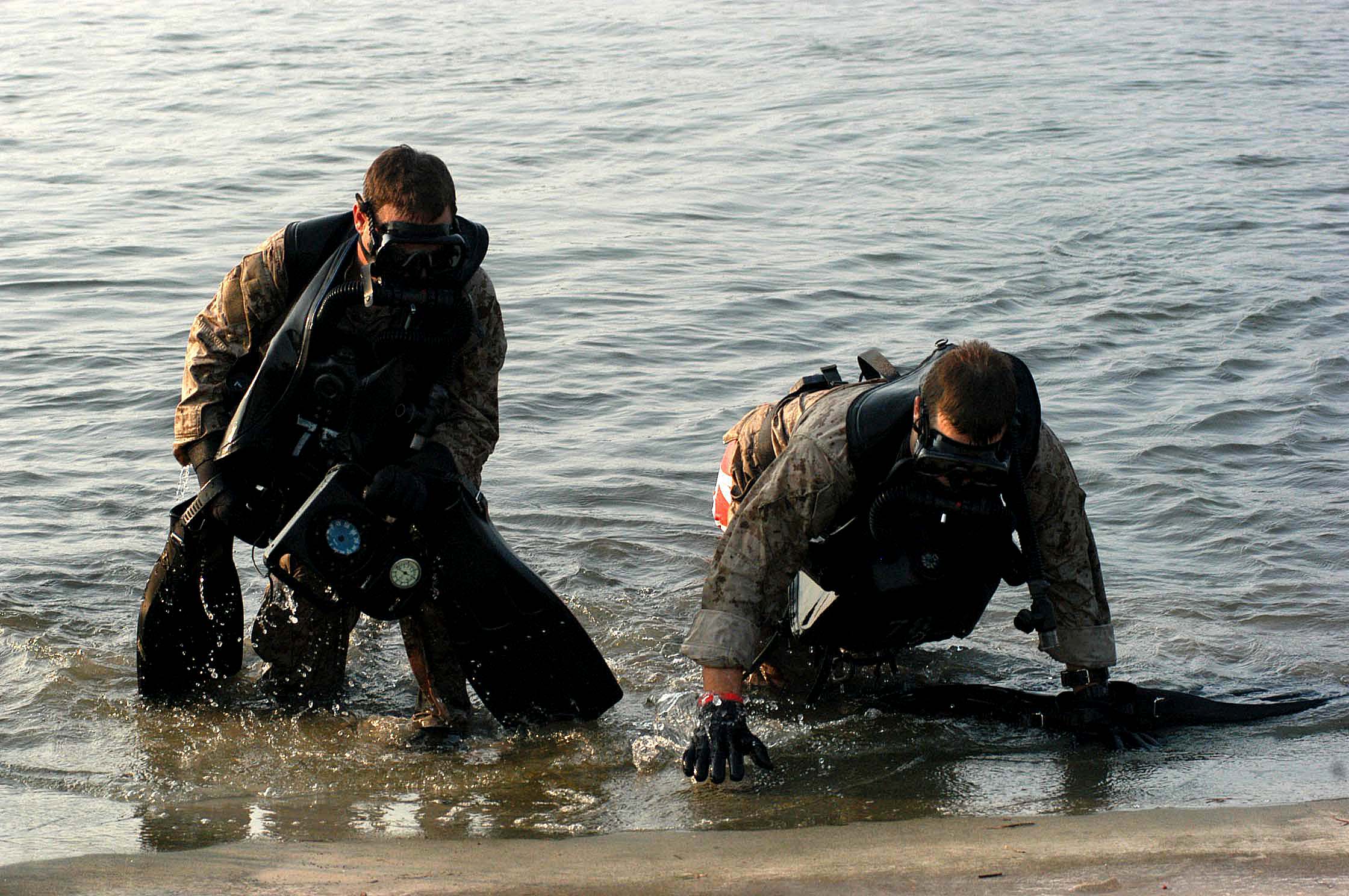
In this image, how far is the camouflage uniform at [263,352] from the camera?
3.99 m

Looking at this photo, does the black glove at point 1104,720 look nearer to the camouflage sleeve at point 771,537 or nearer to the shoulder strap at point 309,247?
the camouflage sleeve at point 771,537

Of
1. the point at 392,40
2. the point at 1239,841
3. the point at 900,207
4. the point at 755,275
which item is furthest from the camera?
the point at 392,40

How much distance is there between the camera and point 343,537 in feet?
12.6

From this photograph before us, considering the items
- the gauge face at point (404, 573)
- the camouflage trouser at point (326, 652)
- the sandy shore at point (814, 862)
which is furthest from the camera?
the camouflage trouser at point (326, 652)

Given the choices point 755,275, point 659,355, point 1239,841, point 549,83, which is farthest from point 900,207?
point 1239,841

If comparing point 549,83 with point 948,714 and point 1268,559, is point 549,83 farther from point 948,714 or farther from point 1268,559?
point 948,714

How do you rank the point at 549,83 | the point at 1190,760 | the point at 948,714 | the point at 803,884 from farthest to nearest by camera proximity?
1. the point at 549,83
2. the point at 948,714
3. the point at 1190,760
4. the point at 803,884

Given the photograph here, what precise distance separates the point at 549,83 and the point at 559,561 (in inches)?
460

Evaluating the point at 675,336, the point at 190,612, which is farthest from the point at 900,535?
the point at 675,336

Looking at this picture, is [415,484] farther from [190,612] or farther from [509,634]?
[190,612]

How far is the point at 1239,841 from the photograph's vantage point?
3.32m

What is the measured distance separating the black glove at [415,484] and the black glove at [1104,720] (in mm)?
1802

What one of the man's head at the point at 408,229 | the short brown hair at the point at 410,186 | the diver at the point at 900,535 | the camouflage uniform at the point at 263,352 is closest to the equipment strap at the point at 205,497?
the camouflage uniform at the point at 263,352

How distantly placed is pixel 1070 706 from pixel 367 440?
6.68 ft
